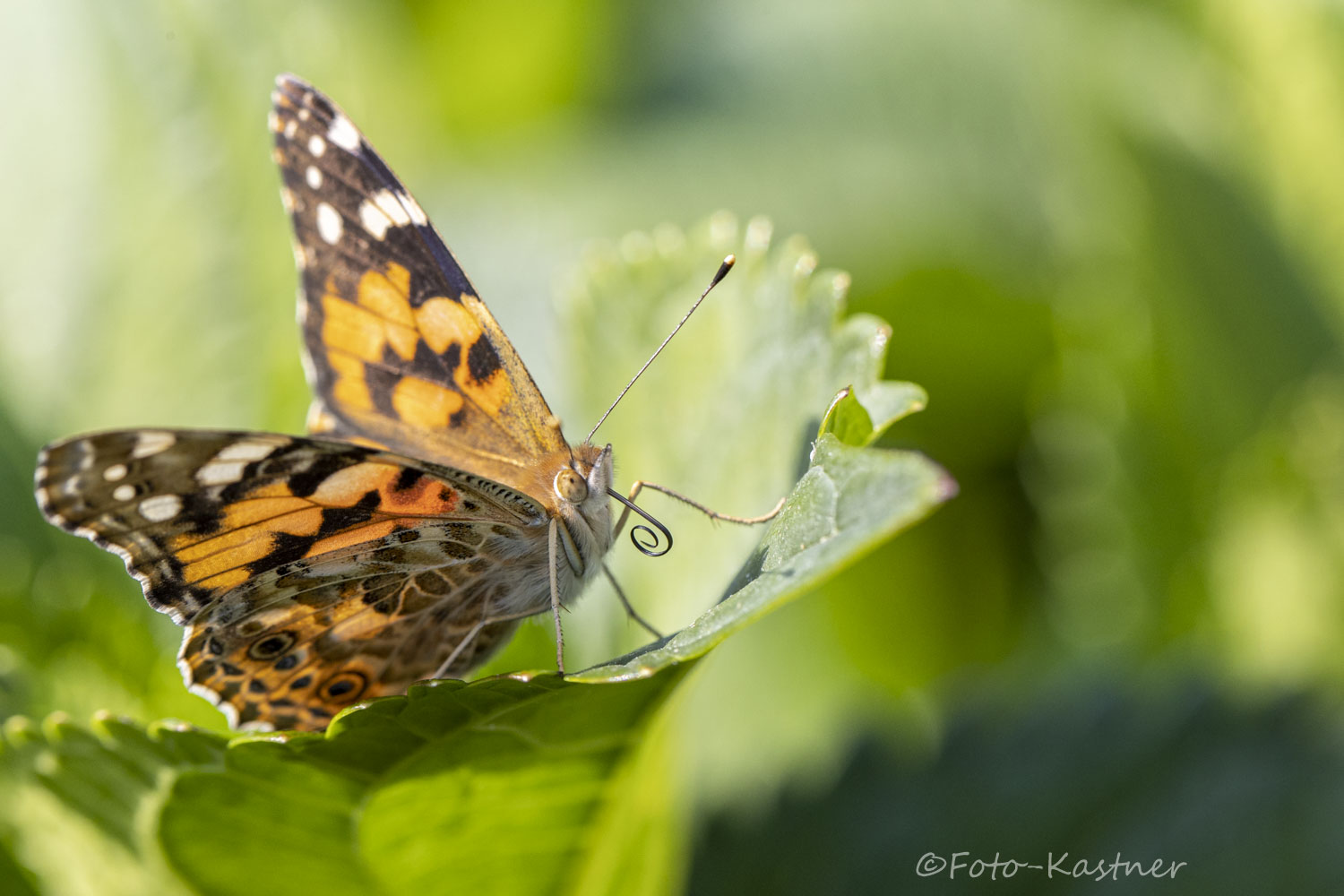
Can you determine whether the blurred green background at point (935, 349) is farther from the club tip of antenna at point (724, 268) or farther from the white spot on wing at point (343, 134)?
the white spot on wing at point (343, 134)

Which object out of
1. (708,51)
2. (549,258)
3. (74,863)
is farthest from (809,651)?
(708,51)

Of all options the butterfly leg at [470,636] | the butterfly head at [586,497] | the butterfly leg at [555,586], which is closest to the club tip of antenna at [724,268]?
the butterfly head at [586,497]

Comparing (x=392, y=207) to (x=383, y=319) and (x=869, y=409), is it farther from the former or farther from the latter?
(x=869, y=409)

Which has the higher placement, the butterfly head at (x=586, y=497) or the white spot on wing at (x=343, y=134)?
the white spot on wing at (x=343, y=134)

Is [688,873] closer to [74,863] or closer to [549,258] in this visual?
[74,863]

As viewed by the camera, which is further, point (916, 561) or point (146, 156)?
point (916, 561)

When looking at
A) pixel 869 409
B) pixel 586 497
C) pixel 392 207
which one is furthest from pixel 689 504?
pixel 392 207

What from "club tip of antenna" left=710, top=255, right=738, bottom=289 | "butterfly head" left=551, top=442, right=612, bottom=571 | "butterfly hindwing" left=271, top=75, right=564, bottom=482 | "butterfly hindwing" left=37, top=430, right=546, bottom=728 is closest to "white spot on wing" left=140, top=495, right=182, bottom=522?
"butterfly hindwing" left=37, top=430, right=546, bottom=728
